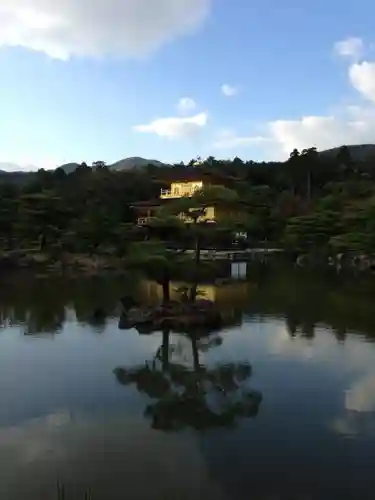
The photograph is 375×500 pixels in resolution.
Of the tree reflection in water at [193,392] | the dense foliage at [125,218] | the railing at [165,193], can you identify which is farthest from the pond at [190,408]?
the railing at [165,193]

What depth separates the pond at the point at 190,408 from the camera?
3.97 meters

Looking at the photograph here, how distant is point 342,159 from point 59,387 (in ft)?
113

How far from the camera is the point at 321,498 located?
3.71 meters

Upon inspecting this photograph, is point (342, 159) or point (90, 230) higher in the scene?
point (342, 159)

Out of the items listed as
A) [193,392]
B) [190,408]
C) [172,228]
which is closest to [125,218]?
[172,228]

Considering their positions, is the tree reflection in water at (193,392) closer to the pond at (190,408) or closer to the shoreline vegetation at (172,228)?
the pond at (190,408)

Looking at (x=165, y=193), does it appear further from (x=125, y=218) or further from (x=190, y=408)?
(x=190, y=408)

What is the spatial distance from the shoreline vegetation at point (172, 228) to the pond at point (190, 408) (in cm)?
167

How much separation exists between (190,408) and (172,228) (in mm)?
5016

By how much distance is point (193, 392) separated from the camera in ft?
19.5

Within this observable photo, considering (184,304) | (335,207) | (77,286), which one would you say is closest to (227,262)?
(335,207)

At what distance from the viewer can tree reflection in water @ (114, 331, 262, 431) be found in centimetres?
521

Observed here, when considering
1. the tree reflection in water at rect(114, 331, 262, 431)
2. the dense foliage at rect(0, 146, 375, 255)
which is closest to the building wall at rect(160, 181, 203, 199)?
the dense foliage at rect(0, 146, 375, 255)

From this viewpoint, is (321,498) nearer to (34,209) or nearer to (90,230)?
(90,230)
